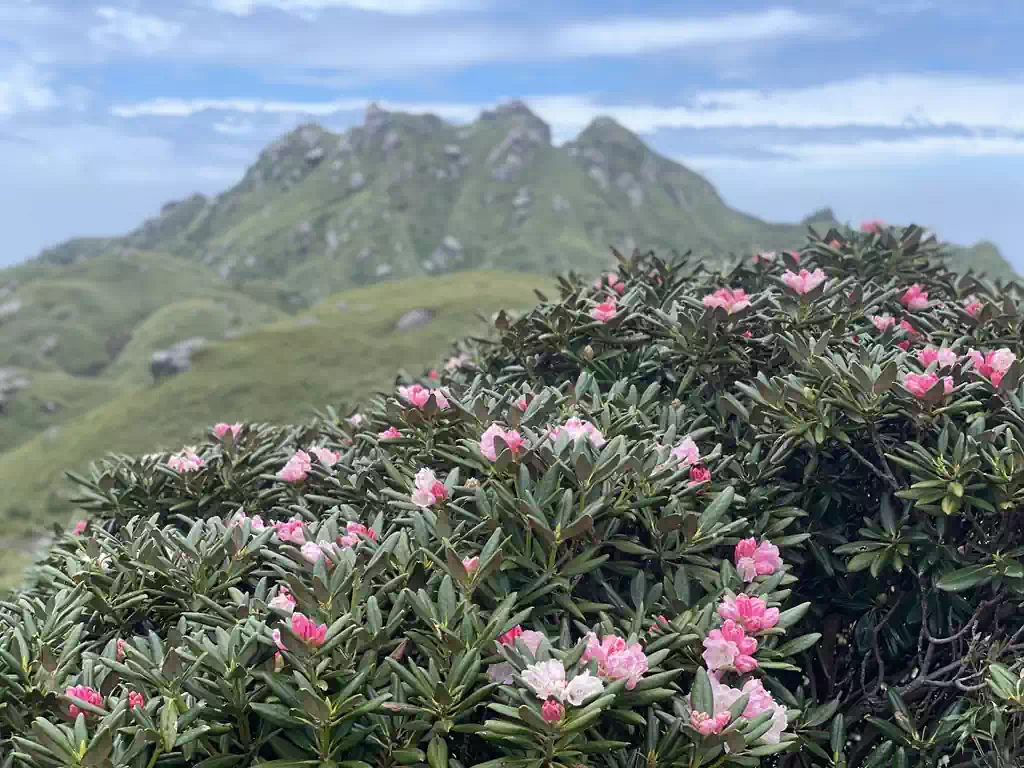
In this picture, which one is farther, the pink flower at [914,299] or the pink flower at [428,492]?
the pink flower at [914,299]

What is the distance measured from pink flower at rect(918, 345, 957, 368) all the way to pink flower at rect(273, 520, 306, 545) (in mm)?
4245

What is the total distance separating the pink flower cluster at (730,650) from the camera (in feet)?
13.1

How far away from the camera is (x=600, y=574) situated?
450cm

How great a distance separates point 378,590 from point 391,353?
41034mm

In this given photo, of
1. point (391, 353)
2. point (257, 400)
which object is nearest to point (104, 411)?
point (257, 400)

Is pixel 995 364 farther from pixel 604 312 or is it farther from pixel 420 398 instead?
pixel 420 398

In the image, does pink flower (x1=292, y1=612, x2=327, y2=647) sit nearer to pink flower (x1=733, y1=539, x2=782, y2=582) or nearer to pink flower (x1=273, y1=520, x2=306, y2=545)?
pink flower (x1=273, y1=520, x2=306, y2=545)

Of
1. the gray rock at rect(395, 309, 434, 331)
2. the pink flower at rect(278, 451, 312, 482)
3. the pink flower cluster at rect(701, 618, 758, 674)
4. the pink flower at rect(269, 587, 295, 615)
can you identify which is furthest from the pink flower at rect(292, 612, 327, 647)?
the gray rock at rect(395, 309, 434, 331)

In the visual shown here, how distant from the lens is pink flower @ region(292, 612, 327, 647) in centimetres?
368

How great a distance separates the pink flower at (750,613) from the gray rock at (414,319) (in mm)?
46149

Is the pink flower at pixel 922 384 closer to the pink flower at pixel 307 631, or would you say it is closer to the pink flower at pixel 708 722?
the pink flower at pixel 708 722

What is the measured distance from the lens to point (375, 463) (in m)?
5.65

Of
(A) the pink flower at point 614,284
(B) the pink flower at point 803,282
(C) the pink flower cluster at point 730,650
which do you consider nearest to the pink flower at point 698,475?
(C) the pink flower cluster at point 730,650

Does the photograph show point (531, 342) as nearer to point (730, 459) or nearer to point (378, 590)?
point (730, 459)
